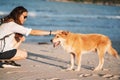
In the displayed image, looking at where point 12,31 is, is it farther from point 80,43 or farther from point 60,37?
point 80,43

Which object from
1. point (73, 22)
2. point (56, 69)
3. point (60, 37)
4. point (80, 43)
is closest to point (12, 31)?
point (60, 37)

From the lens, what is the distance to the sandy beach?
7.26m

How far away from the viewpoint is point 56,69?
8.21m

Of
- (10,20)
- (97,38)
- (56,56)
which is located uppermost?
(10,20)

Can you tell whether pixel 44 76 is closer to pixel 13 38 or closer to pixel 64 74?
pixel 64 74

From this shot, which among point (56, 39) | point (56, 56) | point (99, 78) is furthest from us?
point (56, 56)

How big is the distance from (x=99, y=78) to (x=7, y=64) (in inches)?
91.1

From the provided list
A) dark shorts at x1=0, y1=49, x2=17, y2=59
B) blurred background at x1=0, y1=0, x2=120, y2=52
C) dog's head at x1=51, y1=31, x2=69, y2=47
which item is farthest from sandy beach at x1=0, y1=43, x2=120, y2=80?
blurred background at x1=0, y1=0, x2=120, y2=52

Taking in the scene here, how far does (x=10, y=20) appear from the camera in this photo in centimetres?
725

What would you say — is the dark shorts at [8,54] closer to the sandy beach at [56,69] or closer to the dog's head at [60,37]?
the sandy beach at [56,69]

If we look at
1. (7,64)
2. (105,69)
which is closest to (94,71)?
(105,69)

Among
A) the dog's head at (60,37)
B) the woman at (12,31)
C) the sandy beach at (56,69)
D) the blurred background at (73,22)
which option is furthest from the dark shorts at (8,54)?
the blurred background at (73,22)

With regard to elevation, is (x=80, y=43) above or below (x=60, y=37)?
below

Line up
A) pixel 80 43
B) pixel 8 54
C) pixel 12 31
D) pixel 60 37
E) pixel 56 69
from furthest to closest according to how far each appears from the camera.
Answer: pixel 56 69 < pixel 80 43 < pixel 60 37 < pixel 8 54 < pixel 12 31
